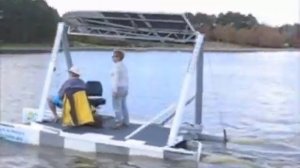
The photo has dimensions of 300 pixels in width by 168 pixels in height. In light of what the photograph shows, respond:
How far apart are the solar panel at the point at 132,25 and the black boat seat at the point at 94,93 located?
1.15m

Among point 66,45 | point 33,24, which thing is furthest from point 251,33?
point 66,45

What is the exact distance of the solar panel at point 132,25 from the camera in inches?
615

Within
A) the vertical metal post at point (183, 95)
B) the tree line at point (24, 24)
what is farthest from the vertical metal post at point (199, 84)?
the tree line at point (24, 24)

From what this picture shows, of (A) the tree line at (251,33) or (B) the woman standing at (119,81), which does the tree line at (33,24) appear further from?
(B) the woman standing at (119,81)

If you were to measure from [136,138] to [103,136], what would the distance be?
0.68m

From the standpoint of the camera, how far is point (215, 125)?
22828 mm

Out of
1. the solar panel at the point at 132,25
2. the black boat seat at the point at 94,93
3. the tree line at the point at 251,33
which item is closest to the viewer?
the solar panel at the point at 132,25

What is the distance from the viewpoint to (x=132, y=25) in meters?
16.4

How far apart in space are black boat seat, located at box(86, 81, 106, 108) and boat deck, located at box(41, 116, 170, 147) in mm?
474

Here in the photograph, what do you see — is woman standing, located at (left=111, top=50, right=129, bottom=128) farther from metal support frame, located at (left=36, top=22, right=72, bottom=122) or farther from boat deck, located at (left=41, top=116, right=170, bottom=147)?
metal support frame, located at (left=36, top=22, right=72, bottom=122)

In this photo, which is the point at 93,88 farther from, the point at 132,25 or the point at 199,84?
the point at 199,84

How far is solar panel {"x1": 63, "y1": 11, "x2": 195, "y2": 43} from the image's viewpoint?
615 inches

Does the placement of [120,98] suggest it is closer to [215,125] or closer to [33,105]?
[215,125]

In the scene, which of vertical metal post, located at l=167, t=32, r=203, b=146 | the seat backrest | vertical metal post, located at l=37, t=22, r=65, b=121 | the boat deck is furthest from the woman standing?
vertical metal post, located at l=167, t=32, r=203, b=146
